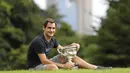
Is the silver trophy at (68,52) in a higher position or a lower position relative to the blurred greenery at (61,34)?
higher

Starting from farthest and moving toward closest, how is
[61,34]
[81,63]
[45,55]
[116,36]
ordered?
[61,34], [116,36], [81,63], [45,55]

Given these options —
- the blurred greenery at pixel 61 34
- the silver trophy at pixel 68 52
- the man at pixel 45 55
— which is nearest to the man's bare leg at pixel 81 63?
the man at pixel 45 55

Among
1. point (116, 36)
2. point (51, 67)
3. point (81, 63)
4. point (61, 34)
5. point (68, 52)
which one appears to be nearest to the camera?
point (51, 67)

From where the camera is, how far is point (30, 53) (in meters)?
9.73

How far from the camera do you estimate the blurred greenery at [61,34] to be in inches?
992

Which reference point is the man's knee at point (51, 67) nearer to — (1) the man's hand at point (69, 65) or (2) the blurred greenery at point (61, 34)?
(1) the man's hand at point (69, 65)

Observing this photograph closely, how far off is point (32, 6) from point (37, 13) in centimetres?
86

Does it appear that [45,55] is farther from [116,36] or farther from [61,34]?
[61,34]

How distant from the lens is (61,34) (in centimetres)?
3425

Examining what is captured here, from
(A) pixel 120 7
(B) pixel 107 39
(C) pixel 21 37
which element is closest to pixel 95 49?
(B) pixel 107 39

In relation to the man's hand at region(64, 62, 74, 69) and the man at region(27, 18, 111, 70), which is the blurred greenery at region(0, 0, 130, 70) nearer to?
the man at region(27, 18, 111, 70)

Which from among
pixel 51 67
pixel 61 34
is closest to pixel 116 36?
pixel 61 34

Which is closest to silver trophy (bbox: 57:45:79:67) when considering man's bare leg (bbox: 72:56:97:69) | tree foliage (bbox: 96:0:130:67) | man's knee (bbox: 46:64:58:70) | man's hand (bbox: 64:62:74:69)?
man's hand (bbox: 64:62:74:69)

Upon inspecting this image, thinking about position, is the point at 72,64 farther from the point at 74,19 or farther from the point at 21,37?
the point at 74,19
